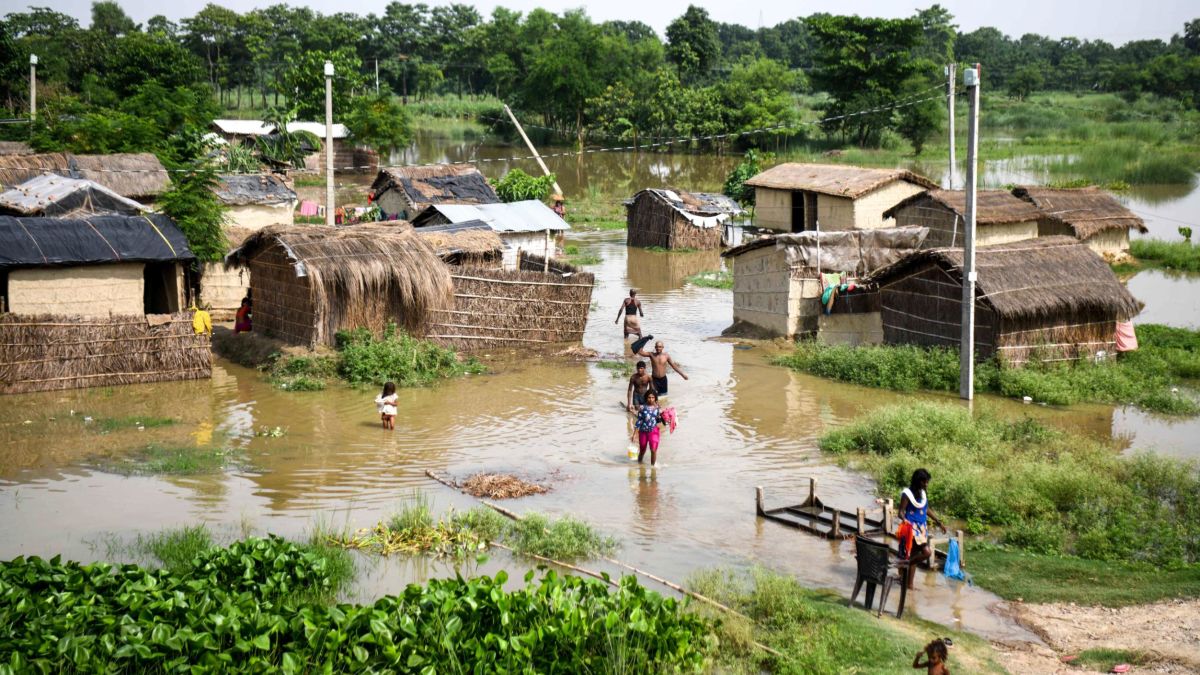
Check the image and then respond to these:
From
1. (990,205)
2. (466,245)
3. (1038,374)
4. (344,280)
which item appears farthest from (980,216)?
(344,280)

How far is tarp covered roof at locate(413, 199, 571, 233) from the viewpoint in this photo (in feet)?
80.8

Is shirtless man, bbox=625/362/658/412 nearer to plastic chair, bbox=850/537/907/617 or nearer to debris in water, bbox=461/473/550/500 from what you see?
debris in water, bbox=461/473/550/500

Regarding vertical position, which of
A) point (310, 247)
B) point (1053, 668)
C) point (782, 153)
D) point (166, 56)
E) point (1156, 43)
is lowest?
point (1053, 668)

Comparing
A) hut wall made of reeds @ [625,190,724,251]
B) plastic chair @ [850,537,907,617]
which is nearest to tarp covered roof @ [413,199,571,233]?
hut wall made of reeds @ [625,190,724,251]

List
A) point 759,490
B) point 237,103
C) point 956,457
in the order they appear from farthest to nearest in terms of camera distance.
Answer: point 237,103 < point 956,457 < point 759,490

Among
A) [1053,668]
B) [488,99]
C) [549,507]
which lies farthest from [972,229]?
[488,99]

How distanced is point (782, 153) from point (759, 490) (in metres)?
41.5

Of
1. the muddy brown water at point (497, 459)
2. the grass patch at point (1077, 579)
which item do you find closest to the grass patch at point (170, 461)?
the muddy brown water at point (497, 459)

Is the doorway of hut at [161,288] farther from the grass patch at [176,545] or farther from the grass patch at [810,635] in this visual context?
the grass patch at [810,635]

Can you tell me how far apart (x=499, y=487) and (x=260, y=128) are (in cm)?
3704

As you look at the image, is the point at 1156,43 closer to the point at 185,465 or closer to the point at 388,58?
the point at 388,58

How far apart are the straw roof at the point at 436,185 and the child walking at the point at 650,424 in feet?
58.8

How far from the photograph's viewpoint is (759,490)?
11.0 m

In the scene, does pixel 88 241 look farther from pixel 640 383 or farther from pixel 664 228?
pixel 664 228
